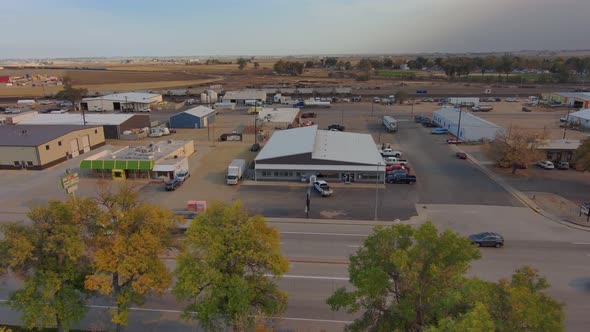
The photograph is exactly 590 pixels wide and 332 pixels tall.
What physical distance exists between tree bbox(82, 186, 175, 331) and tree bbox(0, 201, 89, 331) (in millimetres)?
788

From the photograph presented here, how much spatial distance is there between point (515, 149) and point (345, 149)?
18327mm

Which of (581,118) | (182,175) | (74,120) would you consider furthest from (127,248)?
(581,118)

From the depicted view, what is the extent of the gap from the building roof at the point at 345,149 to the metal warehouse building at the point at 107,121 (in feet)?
110

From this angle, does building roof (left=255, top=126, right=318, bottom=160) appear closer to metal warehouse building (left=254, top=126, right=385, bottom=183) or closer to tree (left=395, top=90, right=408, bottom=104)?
metal warehouse building (left=254, top=126, right=385, bottom=183)

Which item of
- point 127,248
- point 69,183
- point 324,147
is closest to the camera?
point 127,248

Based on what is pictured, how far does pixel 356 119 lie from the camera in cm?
7712

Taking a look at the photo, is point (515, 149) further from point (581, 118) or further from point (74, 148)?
point (74, 148)

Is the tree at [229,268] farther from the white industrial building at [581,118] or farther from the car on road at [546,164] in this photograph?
the white industrial building at [581,118]

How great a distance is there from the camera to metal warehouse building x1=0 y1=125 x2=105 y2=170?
44.2 meters

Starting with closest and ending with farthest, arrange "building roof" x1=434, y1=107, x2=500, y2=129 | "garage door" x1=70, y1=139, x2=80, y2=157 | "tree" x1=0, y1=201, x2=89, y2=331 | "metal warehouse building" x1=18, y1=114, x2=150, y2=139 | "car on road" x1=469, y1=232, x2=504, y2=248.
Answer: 1. "tree" x1=0, y1=201, x2=89, y2=331
2. "car on road" x1=469, y1=232, x2=504, y2=248
3. "garage door" x1=70, y1=139, x2=80, y2=157
4. "building roof" x1=434, y1=107, x2=500, y2=129
5. "metal warehouse building" x1=18, y1=114, x2=150, y2=139

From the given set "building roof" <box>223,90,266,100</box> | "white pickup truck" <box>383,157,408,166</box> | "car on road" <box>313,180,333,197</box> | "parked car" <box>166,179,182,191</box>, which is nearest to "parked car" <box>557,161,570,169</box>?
"white pickup truck" <box>383,157,408,166</box>

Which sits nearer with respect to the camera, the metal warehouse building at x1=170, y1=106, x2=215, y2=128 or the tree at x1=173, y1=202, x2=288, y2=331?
the tree at x1=173, y1=202, x2=288, y2=331

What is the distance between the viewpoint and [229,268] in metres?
15.2

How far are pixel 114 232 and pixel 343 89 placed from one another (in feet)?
350
